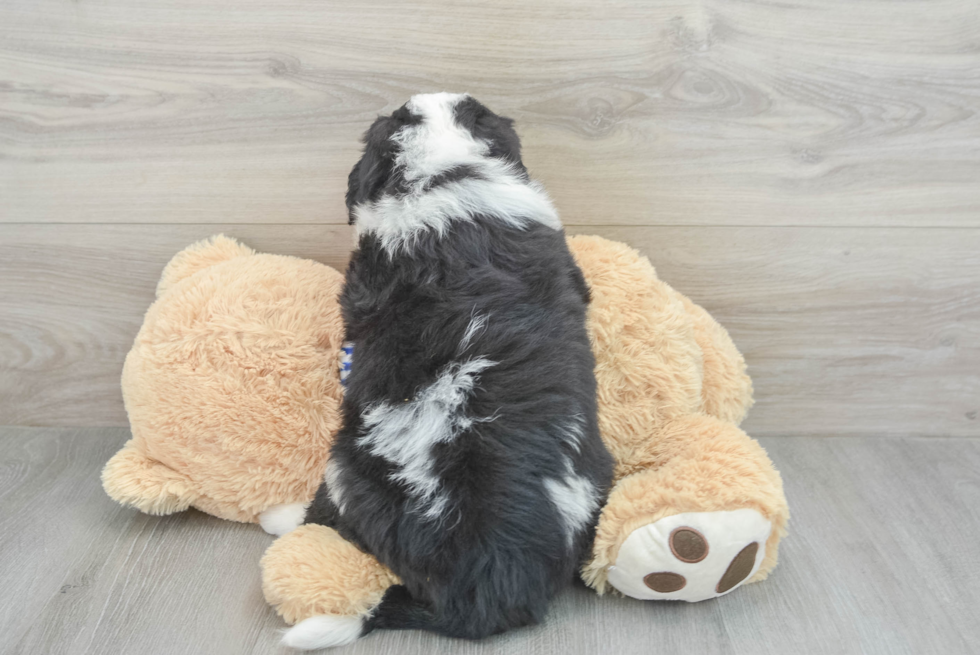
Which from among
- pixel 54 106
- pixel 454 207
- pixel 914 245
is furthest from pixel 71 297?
pixel 914 245

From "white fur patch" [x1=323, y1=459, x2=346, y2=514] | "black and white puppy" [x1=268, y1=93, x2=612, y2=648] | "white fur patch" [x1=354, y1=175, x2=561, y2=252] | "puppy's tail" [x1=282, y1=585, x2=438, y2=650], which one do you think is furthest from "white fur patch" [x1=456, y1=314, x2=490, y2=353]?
"puppy's tail" [x1=282, y1=585, x2=438, y2=650]

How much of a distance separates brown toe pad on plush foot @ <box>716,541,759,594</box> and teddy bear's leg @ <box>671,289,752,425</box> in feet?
0.88

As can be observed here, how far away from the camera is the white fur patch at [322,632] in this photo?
817 mm

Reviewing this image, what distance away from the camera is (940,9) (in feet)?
3.58

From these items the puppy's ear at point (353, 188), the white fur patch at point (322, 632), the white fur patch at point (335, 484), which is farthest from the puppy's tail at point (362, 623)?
the puppy's ear at point (353, 188)

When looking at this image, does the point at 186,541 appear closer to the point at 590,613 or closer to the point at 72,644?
the point at 72,644

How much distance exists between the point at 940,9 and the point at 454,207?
862 millimetres

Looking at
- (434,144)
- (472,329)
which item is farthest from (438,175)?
(472,329)

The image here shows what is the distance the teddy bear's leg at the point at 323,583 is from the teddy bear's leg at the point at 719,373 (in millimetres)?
553

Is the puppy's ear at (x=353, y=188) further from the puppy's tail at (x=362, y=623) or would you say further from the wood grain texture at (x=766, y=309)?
the puppy's tail at (x=362, y=623)

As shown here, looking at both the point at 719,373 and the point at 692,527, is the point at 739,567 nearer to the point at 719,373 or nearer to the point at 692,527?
the point at 692,527

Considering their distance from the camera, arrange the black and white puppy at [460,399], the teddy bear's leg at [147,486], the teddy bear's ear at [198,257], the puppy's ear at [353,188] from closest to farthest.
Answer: the black and white puppy at [460,399] < the puppy's ear at [353,188] < the teddy bear's leg at [147,486] < the teddy bear's ear at [198,257]

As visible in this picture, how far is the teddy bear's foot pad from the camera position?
2.73ft

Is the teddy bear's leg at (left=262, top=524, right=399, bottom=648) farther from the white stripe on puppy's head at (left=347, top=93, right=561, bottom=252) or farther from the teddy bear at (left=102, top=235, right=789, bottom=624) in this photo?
the white stripe on puppy's head at (left=347, top=93, right=561, bottom=252)
